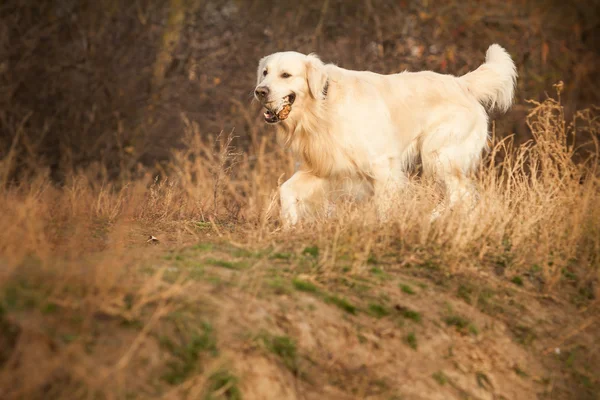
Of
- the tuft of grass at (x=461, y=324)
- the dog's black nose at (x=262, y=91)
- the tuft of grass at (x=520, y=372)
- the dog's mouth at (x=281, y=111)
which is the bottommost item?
the tuft of grass at (x=520, y=372)

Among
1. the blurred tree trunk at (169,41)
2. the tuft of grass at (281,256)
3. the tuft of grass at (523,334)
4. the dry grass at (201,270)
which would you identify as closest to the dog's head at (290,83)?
the dry grass at (201,270)

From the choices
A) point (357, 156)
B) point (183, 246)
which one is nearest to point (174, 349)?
point (183, 246)

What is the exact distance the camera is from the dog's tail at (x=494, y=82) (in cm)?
671

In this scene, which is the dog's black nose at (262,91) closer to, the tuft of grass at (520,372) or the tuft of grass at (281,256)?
the tuft of grass at (281,256)

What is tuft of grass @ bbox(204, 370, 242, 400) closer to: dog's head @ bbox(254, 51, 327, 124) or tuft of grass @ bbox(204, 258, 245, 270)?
tuft of grass @ bbox(204, 258, 245, 270)

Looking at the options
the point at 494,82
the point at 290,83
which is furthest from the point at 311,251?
the point at 494,82

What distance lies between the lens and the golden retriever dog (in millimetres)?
5730

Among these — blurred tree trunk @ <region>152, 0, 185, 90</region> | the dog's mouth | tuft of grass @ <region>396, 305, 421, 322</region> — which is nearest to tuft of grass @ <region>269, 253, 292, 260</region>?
tuft of grass @ <region>396, 305, 421, 322</region>

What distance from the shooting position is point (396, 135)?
602 cm

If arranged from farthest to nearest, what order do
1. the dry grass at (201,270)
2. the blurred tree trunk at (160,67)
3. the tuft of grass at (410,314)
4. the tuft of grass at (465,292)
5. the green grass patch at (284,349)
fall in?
the blurred tree trunk at (160,67)
the tuft of grass at (465,292)
the tuft of grass at (410,314)
the green grass patch at (284,349)
the dry grass at (201,270)

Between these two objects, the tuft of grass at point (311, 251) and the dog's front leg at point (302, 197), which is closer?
the tuft of grass at point (311, 251)

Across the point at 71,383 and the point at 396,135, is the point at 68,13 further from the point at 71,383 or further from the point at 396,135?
the point at 71,383

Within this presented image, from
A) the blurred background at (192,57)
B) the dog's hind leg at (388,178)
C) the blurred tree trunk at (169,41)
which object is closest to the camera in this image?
the dog's hind leg at (388,178)

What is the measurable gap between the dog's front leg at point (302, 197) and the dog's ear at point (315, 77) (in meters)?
0.63
